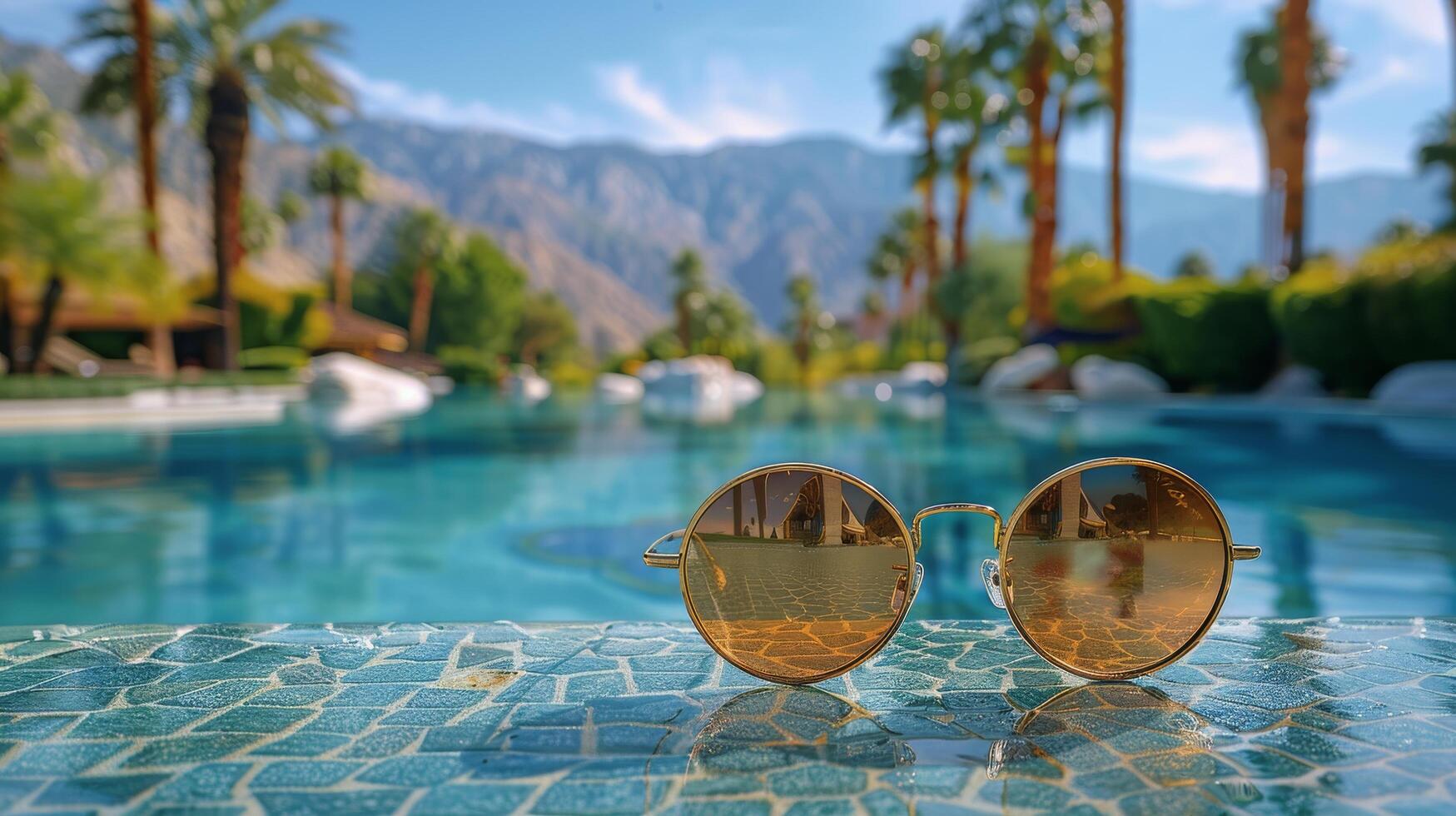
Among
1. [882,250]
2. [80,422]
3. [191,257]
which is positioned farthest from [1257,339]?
[191,257]

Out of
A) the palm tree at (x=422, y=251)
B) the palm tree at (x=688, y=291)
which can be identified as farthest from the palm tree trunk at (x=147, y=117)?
the palm tree at (x=688, y=291)

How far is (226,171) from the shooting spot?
83.4 feet

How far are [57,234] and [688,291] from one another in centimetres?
4015

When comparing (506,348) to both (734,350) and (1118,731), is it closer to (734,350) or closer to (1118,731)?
(734,350)

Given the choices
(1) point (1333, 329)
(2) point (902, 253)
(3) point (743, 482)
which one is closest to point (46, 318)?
(3) point (743, 482)

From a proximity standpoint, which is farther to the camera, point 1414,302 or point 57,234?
point 57,234

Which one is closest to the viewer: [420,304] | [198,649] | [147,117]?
[198,649]

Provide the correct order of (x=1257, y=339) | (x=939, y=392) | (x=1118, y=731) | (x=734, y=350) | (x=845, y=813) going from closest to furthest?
(x=845, y=813), (x=1118, y=731), (x=1257, y=339), (x=939, y=392), (x=734, y=350)

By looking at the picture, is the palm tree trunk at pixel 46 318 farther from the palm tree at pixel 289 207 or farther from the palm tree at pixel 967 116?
the palm tree at pixel 289 207

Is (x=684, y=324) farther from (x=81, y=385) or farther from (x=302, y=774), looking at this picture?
(x=302, y=774)

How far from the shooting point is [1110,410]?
20828 millimetres

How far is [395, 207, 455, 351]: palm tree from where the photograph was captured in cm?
5481

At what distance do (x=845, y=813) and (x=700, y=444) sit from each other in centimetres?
1293

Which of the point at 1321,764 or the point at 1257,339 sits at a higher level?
the point at 1257,339
